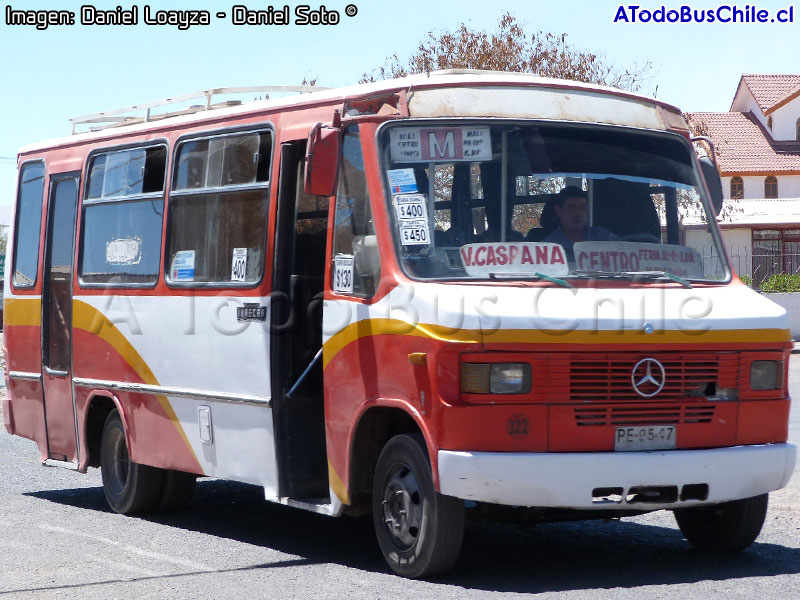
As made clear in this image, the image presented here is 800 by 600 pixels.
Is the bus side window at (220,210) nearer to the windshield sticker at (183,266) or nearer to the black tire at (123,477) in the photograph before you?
the windshield sticker at (183,266)

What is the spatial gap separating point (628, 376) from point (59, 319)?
6.04 metres

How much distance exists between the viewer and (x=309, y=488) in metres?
8.82

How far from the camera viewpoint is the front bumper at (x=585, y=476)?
7.06 metres

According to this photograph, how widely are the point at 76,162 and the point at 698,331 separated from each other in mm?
6242

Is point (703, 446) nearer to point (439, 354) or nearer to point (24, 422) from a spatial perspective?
point (439, 354)

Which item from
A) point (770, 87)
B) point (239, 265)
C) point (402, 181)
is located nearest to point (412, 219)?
point (402, 181)

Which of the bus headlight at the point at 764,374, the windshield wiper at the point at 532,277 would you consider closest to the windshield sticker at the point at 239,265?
the windshield wiper at the point at 532,277

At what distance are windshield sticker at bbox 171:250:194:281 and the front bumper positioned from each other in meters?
3.40

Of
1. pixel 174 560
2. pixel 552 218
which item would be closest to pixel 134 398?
pixel 174 560

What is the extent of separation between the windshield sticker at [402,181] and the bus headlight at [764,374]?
2104 millimetres

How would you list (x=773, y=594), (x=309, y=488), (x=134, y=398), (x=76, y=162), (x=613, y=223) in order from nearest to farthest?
(x=773, y=594)
(x=613, y=223)
(x=309, y=488)
(x=134, y=398)
(x=76, y=162)

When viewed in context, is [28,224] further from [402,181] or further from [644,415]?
[644,415]

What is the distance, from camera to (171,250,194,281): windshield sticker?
9914 mm

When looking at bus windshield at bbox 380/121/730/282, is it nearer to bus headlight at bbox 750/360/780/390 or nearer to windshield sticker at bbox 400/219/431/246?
windshield sticker at bbox 400/219/431/246
